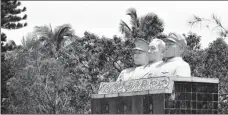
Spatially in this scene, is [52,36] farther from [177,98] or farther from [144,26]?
[177,98]

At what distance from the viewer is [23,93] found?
1017 inches

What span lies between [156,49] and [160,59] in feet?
1.05

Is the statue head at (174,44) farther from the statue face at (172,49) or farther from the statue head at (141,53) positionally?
the statue head at (141,53)

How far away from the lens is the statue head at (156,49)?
1650 cm

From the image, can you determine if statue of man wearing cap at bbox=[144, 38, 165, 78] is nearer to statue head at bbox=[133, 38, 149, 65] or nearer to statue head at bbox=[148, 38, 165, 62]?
statue head at bbox=[148, 38, 165, 62]

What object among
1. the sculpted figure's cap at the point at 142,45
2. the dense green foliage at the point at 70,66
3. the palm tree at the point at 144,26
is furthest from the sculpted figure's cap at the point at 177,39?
the palm tree at the point at 144,26

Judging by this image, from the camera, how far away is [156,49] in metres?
16.5

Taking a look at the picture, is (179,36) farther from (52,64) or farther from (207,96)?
(52,64)

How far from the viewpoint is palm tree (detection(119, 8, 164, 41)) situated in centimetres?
2836

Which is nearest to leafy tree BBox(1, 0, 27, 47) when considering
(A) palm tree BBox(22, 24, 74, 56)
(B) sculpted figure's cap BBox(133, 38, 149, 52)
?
(B) sculpted figure's cap BBox(133, 38, 149, 52)

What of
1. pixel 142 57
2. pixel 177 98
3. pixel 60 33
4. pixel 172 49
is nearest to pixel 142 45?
pixel 142 57

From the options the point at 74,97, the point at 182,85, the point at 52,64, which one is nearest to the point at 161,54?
the point at 182,85

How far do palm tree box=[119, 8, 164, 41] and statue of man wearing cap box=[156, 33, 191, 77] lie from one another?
12.3 meters

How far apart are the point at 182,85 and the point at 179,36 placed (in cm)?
163
